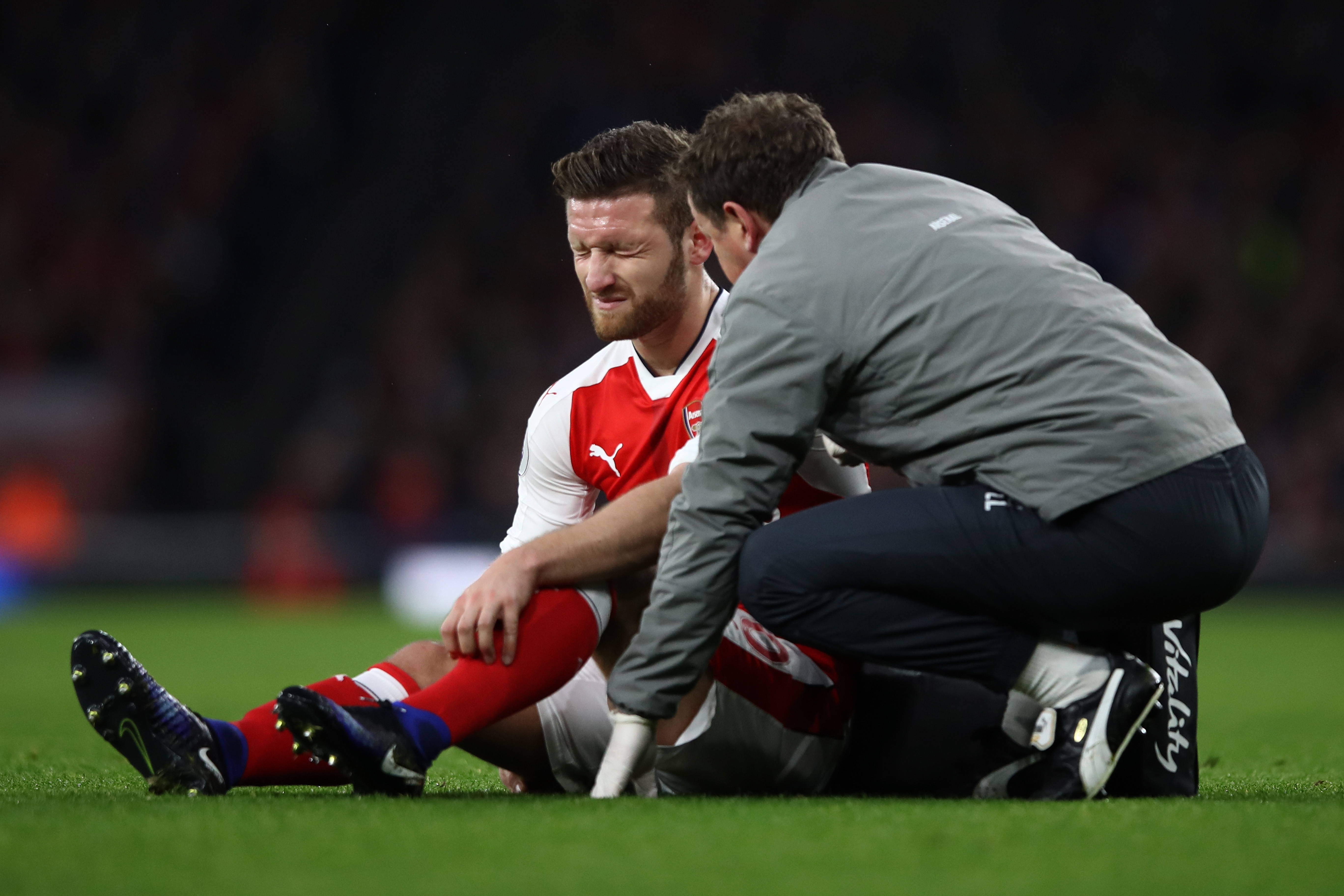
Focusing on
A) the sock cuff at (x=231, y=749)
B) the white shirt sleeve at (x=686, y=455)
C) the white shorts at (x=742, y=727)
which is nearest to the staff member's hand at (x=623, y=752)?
the white shorts at (x=742, y=727)

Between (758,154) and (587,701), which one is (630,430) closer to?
(587,701)

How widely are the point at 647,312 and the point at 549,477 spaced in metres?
0.46

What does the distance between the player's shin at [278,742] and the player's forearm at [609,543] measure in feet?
1.34

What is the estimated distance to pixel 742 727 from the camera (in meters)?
3.12

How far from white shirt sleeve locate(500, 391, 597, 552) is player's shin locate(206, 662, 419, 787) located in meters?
0.59

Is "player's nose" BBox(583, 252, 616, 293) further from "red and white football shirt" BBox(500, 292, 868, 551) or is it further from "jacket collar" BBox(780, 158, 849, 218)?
"jacket collar" BBox(780, 158, 849, 218)

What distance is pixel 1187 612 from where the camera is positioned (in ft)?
9.93

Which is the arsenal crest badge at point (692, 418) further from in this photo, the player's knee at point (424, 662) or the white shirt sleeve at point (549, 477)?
the player's knee at point (424, 662)

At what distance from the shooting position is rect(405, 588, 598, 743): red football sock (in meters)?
2.96

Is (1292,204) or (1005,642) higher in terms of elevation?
(1005,642)

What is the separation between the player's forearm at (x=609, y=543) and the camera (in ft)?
10.0

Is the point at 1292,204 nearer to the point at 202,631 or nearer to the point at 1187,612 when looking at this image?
the point at 202,631

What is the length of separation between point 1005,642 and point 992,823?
1.49 ft

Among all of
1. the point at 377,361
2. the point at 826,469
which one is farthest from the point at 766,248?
the point at 377,361
